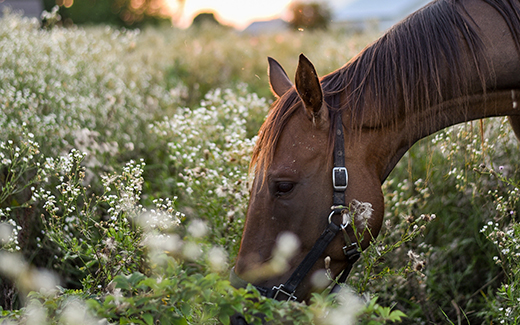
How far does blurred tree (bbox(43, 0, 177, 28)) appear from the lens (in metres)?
23.6

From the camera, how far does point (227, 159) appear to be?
2787 mm

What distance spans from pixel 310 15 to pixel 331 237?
46.8 ft

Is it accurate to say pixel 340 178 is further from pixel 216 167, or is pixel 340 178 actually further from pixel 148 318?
pixel 216 167

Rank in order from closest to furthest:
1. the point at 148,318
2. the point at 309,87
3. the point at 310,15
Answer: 1. the point at 148,318
2. the point at 309,87
3. the point at 310,15

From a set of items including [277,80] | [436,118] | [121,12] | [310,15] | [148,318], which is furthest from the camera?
[121,12]

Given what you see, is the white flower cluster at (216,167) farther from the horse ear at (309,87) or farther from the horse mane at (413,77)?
the horse ear at (309,87)

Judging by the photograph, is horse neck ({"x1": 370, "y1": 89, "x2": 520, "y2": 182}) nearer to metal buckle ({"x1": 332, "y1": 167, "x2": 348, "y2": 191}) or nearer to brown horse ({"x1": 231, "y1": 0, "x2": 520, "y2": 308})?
brown horse ({"x1": 231, "y1": 0, "x2": 520, "y2": 308})

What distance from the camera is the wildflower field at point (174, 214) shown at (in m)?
1.45

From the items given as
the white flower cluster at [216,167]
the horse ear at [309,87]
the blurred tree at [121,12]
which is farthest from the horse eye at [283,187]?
the blurred tree at [121,12]

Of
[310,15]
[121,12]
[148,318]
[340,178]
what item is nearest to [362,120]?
[340,178]

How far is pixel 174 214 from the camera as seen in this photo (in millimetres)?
2844

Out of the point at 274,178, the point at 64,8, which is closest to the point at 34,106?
the point at 274,178

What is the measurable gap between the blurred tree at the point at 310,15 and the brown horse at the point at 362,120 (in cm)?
1202

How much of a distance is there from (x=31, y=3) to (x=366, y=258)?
16261 mm
